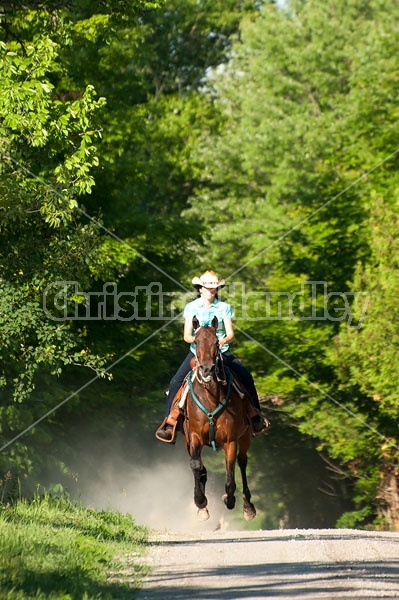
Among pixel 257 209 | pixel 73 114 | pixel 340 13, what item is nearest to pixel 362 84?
pixel 257 209

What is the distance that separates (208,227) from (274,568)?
30.2 m

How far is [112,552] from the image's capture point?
652 inches

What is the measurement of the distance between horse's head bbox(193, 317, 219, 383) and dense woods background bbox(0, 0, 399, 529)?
546 cm

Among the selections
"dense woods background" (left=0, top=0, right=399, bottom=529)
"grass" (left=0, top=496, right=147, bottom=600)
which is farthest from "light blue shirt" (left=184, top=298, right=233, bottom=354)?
"dense woods background" (left=0, top=0, right=399, bottom=529)

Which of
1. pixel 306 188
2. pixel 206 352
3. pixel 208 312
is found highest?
pixel 306 188

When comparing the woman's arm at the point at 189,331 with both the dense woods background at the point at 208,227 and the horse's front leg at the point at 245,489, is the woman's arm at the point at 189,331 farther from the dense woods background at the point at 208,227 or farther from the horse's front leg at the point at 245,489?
the dense woods background at the point at 208,227

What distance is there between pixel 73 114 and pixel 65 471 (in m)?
11.7

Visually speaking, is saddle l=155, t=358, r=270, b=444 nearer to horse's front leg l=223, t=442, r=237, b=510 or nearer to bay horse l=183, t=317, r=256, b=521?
bay horse l=183, t=317, r=256, b=521

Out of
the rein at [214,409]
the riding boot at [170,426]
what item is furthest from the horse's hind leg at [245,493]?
the riding boot at [170,426]

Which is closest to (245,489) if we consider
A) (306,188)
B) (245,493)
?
(245,493)

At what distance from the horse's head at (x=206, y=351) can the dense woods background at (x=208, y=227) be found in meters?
5.46

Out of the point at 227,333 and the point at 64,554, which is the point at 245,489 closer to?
the point at 227,333

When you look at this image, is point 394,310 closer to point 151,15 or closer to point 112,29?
point 112,29

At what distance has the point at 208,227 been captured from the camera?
44188 mm
